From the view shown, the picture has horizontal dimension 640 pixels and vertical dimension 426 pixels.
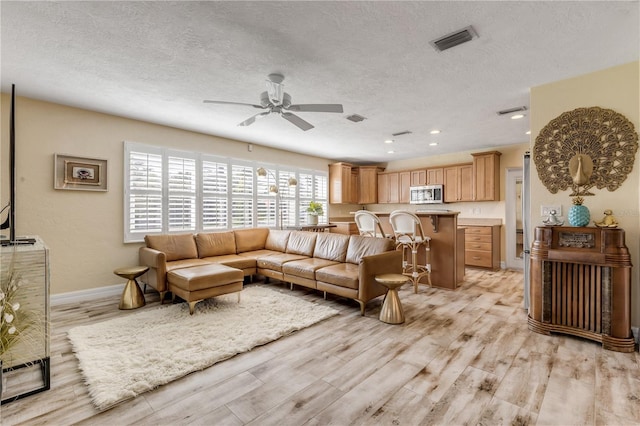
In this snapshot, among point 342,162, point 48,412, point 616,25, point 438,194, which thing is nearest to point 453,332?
point 616,25

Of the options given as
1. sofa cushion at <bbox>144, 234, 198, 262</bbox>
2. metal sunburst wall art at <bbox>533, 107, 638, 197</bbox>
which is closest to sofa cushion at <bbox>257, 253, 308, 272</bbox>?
sofa cushion at <bbox>144, 234, 198, 262</bbox>

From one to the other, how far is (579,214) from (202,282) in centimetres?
398

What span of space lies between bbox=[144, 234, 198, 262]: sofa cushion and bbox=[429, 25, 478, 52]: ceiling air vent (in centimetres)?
426

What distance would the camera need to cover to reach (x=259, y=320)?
3.15m

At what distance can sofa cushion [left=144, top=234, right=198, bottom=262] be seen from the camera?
433 centimetres

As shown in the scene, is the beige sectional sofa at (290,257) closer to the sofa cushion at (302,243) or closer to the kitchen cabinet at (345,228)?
the sofa cushion at (302,243)

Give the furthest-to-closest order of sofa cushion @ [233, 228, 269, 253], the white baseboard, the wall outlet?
sofa cushion @ [233, 228, 269, 253]
the white baseboard
the wall outlet

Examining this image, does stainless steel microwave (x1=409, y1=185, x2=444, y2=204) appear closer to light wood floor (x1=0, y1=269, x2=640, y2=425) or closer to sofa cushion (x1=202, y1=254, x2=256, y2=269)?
light wood floor (x1=0, y1=269, x2=640, y2=425)

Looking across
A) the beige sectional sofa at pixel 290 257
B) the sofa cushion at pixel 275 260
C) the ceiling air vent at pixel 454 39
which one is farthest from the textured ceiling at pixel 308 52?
the sofa cushion at pixel 275 260

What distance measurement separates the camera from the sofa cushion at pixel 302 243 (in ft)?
16.0

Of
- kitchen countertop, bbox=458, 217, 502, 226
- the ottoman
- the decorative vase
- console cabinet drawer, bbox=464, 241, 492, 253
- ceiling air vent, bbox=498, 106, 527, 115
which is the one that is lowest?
the ottoman

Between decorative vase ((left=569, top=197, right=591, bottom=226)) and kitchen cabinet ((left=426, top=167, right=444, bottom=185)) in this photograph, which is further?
kitchen cabinet ((left=426, top=167, right=444, bottom=185))

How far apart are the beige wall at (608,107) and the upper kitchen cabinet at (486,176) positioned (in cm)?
313

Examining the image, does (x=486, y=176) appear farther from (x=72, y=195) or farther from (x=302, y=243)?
(x=72, y=195)
